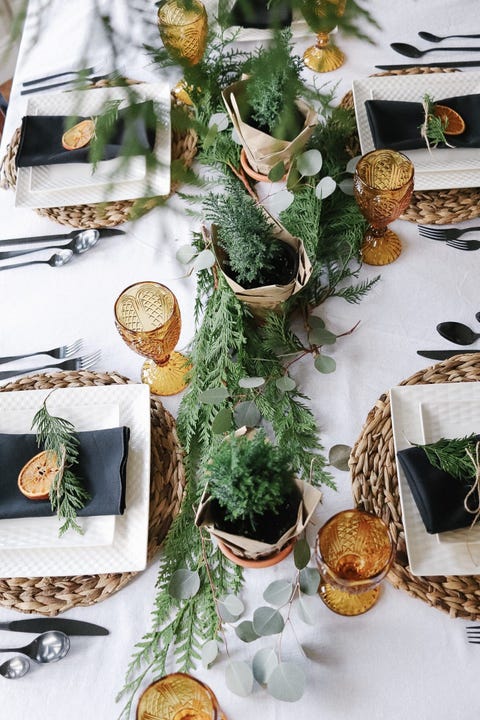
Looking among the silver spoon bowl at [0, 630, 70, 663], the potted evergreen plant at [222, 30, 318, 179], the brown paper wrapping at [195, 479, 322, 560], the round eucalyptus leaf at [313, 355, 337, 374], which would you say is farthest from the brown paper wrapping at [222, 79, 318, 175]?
the silver spoon bowl at [0, 630, 70, 663]

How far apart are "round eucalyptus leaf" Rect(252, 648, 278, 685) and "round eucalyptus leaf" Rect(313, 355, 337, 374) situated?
0.41m

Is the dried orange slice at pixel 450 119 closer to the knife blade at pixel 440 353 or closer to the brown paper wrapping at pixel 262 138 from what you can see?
the brown paper wrapping at pixel 262 138

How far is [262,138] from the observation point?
107 centimetres

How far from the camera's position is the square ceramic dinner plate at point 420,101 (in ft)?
3.69

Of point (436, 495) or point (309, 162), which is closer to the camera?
point (436, 495)

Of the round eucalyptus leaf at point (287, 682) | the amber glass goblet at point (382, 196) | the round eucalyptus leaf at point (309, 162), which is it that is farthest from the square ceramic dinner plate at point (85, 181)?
the round eucalyptus leaf at point (287, 682)

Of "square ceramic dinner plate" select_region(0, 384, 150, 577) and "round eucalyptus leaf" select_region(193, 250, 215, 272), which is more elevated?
"round eucalyptus leaf" select_region(193, 250, 215, 272)

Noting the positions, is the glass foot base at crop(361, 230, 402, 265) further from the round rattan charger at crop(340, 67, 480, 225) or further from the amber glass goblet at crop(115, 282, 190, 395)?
the amber glass goblet at crop(115, 282, 190, 395)

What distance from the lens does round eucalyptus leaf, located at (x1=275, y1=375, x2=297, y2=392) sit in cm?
98

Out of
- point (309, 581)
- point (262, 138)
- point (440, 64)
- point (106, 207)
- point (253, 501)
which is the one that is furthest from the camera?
point (440, 64)


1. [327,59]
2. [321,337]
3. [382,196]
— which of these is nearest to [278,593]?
[321,337]

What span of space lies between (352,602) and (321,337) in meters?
0.39

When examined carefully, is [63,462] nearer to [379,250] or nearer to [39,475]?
[39,475]

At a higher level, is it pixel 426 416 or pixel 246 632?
pixel 426 416
